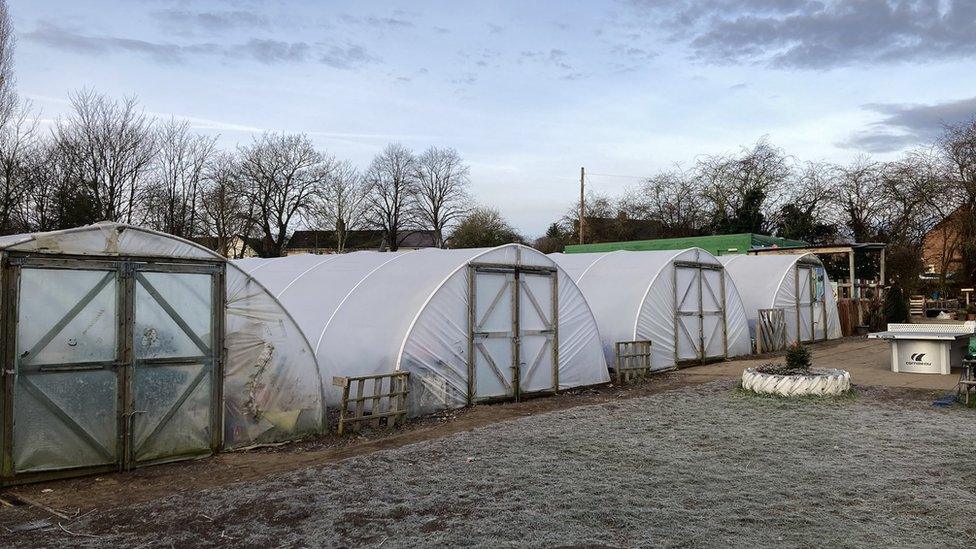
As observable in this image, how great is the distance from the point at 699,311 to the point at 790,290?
6.78m

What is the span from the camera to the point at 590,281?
18.9m

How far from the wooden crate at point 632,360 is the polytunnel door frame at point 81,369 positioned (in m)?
9.10

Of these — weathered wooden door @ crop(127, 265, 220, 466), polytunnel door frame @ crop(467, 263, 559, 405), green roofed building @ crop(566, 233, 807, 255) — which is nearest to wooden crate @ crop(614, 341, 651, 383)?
polytunnel door frame @ crop(467, 263, 559, 405)

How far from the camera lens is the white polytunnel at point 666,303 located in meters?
17.2

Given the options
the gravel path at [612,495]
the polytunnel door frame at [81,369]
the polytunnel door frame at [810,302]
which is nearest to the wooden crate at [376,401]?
the gravel path at [612,495]

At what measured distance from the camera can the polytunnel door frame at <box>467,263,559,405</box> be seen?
12367 mm

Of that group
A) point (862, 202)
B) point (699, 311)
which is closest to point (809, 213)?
point (862, 202)

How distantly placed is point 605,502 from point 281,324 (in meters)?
5.02

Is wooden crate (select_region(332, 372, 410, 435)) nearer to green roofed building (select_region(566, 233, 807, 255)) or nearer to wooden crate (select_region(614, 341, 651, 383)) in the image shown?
wooden crate (select_region(614, 341, 651, 383))

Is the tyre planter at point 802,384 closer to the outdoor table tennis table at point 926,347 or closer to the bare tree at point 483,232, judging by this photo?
the outdoor table tennis table at point 926,347

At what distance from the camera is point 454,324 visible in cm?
1209

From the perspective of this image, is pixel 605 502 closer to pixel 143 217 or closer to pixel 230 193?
pixel 143 217

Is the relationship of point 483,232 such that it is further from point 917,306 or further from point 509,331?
point 509,331

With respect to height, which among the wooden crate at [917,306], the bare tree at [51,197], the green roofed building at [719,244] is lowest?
the wooden crate at [917,306]
